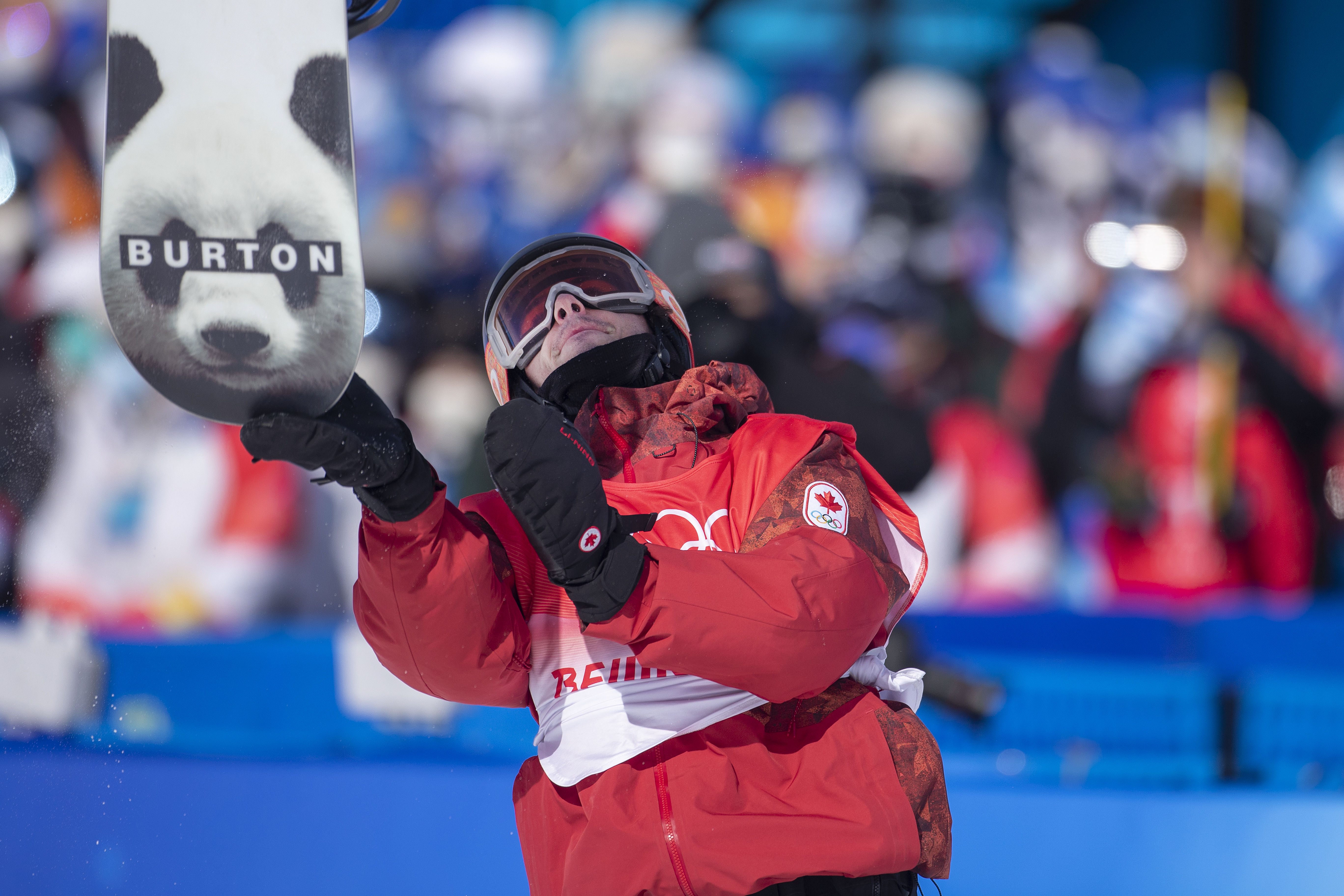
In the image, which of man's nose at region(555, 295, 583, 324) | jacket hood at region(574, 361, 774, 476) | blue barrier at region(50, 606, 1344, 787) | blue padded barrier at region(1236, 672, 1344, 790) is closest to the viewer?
jacket hood at region(574, 361, 774, 476)

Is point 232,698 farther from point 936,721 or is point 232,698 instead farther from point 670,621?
point 670,621

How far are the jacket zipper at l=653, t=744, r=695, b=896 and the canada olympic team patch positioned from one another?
351 millimetres

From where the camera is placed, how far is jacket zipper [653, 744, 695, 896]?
1.42 m

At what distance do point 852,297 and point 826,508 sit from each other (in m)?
4.00

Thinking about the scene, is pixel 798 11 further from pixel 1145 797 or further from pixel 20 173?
pixel 1145 797

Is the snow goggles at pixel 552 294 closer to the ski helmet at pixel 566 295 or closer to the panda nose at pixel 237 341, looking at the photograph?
the ski helmet at pixel 566 295

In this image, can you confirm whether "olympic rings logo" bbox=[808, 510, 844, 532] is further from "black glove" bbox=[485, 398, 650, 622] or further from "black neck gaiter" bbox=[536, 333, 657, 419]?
"black neck gaiter" bbox=[536, 333, 657, 419]

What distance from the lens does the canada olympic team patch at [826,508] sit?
147cm

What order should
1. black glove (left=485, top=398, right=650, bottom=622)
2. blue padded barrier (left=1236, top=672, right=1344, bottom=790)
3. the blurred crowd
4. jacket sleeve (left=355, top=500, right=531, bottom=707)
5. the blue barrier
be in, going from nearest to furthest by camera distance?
black glove (left=485, top=398, right=650, bottom=622) → jacket sleeve (left=355, top=500, right=531, bottom=707) → the blue barrier → blue padded barrier (left=1236, top=672, right=1344, bottom=790) → the blurred crowd

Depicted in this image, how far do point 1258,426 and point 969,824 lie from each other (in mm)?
4034

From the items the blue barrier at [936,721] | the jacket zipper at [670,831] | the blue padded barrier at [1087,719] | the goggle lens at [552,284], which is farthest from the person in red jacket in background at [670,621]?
the blue padded barrier at [1087,719]

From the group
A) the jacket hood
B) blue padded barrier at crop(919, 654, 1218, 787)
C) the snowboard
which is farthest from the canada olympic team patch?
blue padded barrier at crop(919, 654, 1218, 787)

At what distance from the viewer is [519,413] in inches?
51.4

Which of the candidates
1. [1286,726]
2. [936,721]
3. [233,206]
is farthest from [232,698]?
[1286,726]
